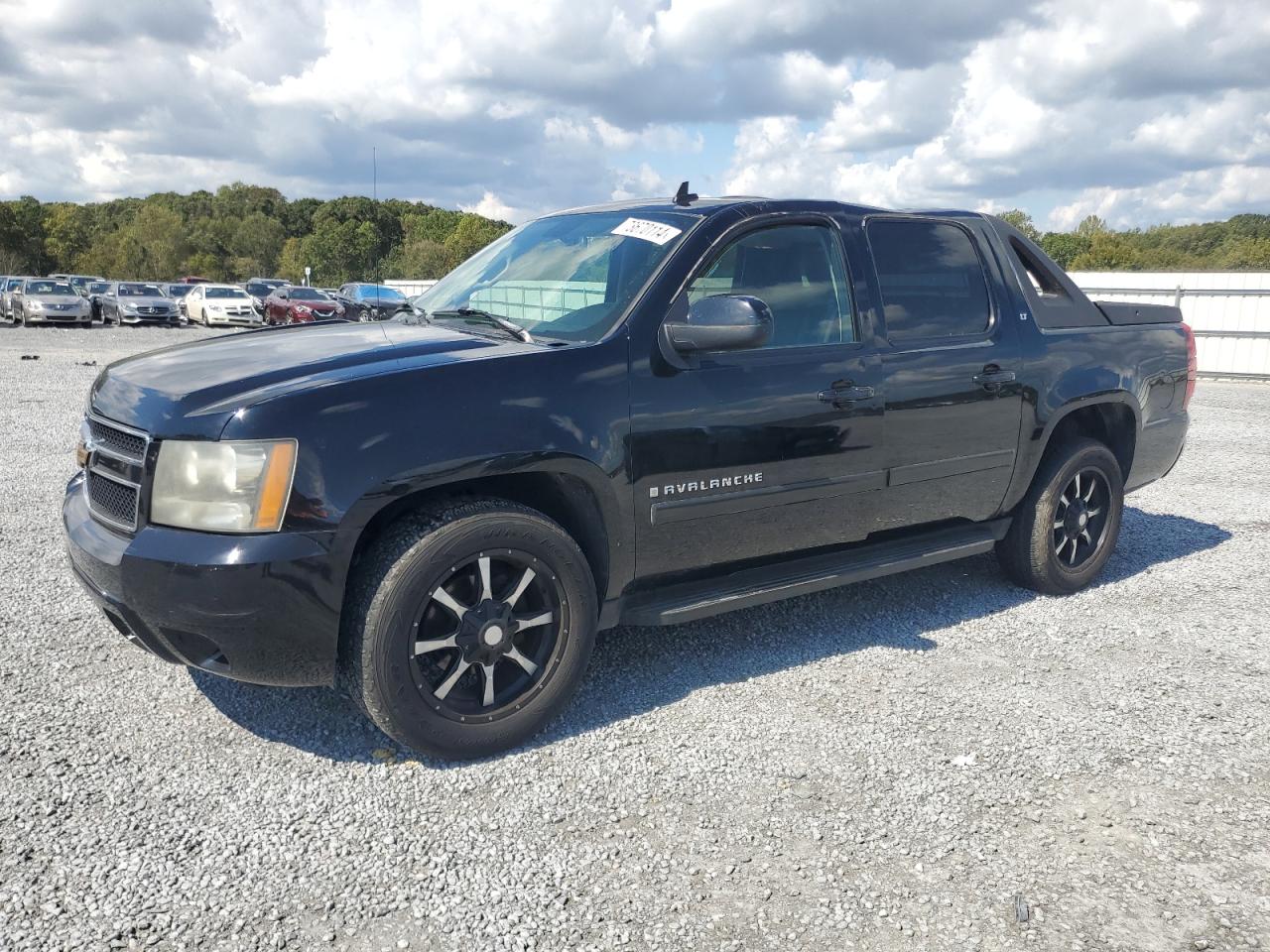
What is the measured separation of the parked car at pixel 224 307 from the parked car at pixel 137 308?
0.89 metres

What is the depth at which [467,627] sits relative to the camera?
3.17 m

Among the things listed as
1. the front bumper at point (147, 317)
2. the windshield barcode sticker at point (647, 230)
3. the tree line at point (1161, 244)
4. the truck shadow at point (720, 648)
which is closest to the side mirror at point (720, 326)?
the windshield barcode sticker at point (647, 230)

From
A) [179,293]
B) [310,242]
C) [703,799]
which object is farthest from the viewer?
[310,242]

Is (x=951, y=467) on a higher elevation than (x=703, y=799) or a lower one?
higher

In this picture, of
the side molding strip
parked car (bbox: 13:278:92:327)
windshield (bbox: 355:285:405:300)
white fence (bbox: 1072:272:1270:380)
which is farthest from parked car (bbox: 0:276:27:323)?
the side molding strip

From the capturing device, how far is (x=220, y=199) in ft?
444

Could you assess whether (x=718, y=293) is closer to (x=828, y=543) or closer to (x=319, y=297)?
(x=828, y=543)

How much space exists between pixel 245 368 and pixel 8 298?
3414 cm

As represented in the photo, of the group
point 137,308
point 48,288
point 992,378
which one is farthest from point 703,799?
point 48,288

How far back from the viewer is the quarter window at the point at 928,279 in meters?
4.23

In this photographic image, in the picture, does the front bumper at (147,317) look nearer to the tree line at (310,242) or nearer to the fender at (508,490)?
the tree line at (310,242)

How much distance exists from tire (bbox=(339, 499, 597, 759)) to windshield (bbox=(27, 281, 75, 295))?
3134cm

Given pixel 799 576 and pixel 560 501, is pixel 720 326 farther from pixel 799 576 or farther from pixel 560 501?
pixel 799 576

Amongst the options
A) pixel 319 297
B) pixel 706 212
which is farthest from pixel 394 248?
pixel 706 212
